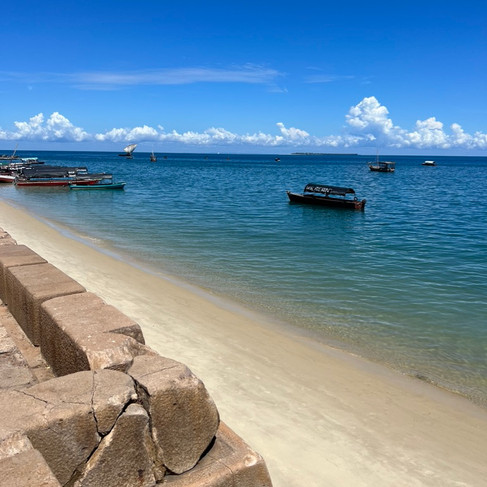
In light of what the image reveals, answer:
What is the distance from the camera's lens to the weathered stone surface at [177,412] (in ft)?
11.7

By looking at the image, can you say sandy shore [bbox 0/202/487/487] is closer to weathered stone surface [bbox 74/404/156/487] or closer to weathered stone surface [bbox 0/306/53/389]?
weathered stone surface [bbox 74/404/156/487]

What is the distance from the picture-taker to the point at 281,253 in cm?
1911

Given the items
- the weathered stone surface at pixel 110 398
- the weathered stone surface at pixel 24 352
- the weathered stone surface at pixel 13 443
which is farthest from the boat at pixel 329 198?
the weathered stone surface at pixel 13 443

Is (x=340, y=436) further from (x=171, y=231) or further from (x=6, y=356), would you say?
(x=171, y=231)

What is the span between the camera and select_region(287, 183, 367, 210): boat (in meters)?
34.8

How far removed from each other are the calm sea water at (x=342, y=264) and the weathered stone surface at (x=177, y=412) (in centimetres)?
583

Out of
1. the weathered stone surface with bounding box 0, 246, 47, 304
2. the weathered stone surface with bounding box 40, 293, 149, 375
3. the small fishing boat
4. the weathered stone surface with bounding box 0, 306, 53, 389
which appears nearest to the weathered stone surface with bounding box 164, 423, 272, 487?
the weathered stone surface with bounding box 40, 293, 149, 375

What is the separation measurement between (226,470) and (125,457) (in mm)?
827

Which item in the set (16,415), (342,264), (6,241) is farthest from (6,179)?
(16,415)

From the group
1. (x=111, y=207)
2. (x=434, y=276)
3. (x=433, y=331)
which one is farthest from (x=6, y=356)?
(x=111, y=207)

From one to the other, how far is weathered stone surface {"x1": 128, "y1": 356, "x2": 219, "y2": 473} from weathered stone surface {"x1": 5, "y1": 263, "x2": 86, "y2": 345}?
7.22 ft

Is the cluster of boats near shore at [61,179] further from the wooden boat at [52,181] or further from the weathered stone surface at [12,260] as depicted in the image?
the weathered stone surface at [12,260]

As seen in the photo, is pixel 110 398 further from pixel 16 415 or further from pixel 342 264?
pixel 342 264

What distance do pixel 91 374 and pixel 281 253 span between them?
1568 centimetres
